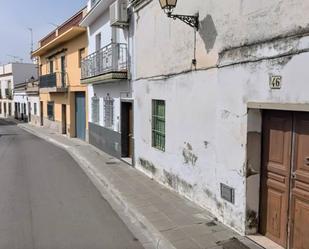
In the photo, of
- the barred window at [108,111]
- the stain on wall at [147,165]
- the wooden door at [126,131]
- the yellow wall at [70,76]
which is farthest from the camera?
the yellow wall at [70,76]

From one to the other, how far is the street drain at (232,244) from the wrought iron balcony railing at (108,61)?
8013 mm

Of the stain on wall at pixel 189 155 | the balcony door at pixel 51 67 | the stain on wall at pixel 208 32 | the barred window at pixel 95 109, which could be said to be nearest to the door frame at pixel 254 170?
the stain on wall at pixel 208 32

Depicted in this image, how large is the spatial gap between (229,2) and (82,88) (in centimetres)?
1551

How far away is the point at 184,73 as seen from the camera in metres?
7.78

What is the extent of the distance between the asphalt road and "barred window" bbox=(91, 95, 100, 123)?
491 centimetres

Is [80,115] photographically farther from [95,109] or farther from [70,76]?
[95,109]

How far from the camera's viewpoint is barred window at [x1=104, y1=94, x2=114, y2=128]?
48.6ft

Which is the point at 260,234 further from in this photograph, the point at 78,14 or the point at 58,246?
the point at 78,14

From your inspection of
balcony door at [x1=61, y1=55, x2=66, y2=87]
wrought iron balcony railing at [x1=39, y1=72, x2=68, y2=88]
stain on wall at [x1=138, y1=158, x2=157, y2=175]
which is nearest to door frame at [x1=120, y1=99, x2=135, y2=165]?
stain on wall at [x1=138, y1=158, x2=157, y2=175]

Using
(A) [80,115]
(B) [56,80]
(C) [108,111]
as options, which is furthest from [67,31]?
(C) [108,111]

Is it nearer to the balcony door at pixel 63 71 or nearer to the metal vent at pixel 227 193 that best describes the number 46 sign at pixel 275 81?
the metal vent at pixel 227 193

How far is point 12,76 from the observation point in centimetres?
4950

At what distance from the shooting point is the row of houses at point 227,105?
4.80m

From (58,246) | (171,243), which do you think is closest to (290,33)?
(171,243)
